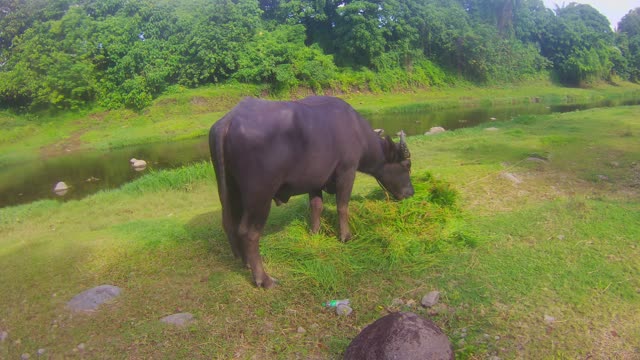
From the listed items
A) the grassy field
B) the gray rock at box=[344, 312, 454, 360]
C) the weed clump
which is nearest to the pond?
the grassy field

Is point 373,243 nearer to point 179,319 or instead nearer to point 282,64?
point 179,319

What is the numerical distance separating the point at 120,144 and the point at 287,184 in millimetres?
17177

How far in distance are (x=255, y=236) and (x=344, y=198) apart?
1.30 metres

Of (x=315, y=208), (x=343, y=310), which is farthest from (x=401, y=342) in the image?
(x=315, y=208)

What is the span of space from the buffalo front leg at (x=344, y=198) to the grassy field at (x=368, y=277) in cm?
12

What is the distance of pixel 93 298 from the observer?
4.25 metres

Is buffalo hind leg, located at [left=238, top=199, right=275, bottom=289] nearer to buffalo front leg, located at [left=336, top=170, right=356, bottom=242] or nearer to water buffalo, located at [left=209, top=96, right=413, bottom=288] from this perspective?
water buffalo, located at [left=209, top=96, right=413, bottom=288]

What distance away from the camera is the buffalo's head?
5.82 meters

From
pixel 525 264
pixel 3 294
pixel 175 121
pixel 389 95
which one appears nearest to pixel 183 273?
pixel 3 294

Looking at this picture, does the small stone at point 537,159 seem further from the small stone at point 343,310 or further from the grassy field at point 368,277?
the small stone at point 343,310

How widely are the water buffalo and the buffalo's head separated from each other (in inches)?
27.2

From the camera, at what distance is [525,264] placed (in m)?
4.44

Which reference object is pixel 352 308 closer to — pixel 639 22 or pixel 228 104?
pixel 228 104

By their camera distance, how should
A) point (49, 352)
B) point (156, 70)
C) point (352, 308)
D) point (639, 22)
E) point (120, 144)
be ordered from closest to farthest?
point (49, 352) < point (352, 308) < point (120, 144) < point (156, 70) < point (639, 22)
